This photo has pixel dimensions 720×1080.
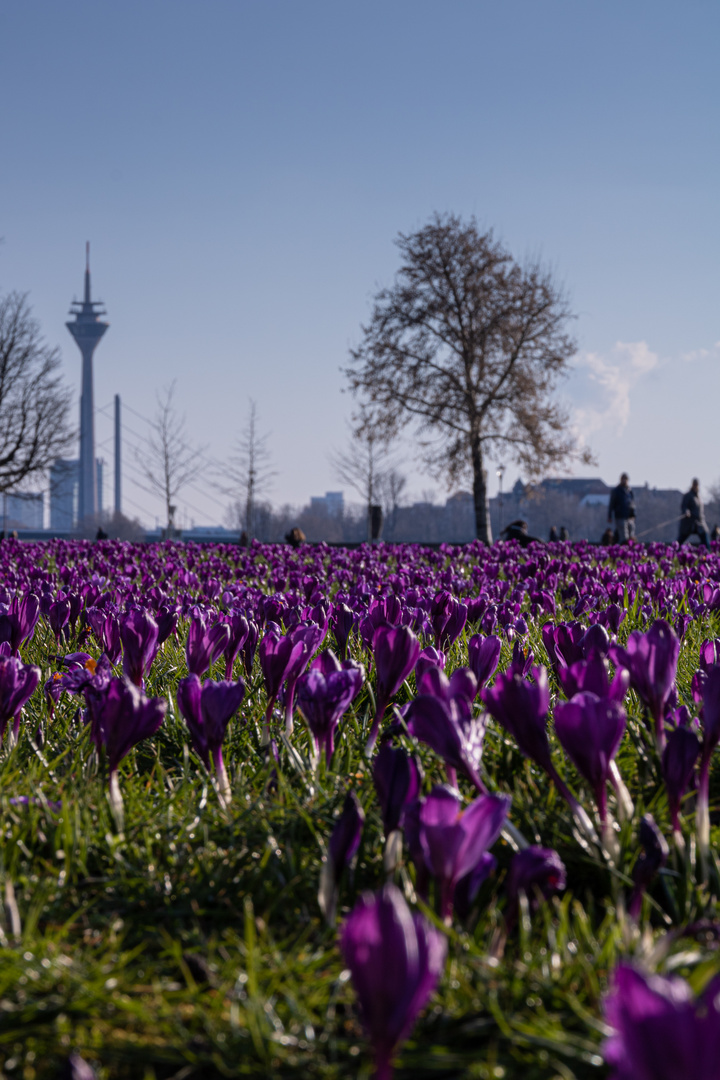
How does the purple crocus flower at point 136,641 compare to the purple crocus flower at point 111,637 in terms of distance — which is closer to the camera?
the purple crocus flower at point 136,641

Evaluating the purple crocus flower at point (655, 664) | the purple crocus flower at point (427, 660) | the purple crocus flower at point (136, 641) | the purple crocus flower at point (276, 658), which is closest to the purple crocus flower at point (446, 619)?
the purple crocus flower at point (427, 660)

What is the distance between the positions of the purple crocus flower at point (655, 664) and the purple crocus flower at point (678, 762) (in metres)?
0.20

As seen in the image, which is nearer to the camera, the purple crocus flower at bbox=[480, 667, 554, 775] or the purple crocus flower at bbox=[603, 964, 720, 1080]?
the purple crocus flower at bbox=[603, 964, 720, 1080]

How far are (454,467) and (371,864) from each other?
3501 cm

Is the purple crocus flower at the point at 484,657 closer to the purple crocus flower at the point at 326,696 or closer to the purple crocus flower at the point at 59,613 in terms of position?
the purple crocus flower at the point at 326,696

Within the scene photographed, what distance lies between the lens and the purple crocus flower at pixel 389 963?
29.6 inches

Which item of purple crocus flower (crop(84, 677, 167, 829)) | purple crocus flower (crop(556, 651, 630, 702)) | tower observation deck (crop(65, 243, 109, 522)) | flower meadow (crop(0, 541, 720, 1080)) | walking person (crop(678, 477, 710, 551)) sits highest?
tower observation deck (crop(65, 243, 109, 522))

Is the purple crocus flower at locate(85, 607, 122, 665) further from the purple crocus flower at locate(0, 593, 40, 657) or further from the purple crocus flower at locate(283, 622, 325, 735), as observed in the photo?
the purple crocus flower at locate(283, 622, 325, 735)

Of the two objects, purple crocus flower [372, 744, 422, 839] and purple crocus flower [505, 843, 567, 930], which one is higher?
purple crocus flower [372, 744, 422, 839]

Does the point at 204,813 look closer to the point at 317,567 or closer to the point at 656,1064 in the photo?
the point at 656,1064

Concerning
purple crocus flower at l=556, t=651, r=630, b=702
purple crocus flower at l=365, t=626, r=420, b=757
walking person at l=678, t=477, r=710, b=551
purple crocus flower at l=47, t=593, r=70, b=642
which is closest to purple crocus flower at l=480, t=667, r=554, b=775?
purple crocus flower at l=556, t=651, r=630, b=702

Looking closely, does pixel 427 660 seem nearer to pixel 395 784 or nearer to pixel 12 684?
pixel 395 784

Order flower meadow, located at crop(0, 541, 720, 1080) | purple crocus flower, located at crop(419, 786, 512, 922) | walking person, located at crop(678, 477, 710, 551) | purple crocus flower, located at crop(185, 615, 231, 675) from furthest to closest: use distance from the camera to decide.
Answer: walking person, located at crop(678, 477, 710, 551) → purple crocus flower, located at crop(185, 615, 231, 675) → purple crocus flower, located at crop(419, 786, 512, 922) → flower meadow, located at crop(0, 541, 720, 1080)

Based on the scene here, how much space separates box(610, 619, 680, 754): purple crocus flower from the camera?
1592 millimetres
